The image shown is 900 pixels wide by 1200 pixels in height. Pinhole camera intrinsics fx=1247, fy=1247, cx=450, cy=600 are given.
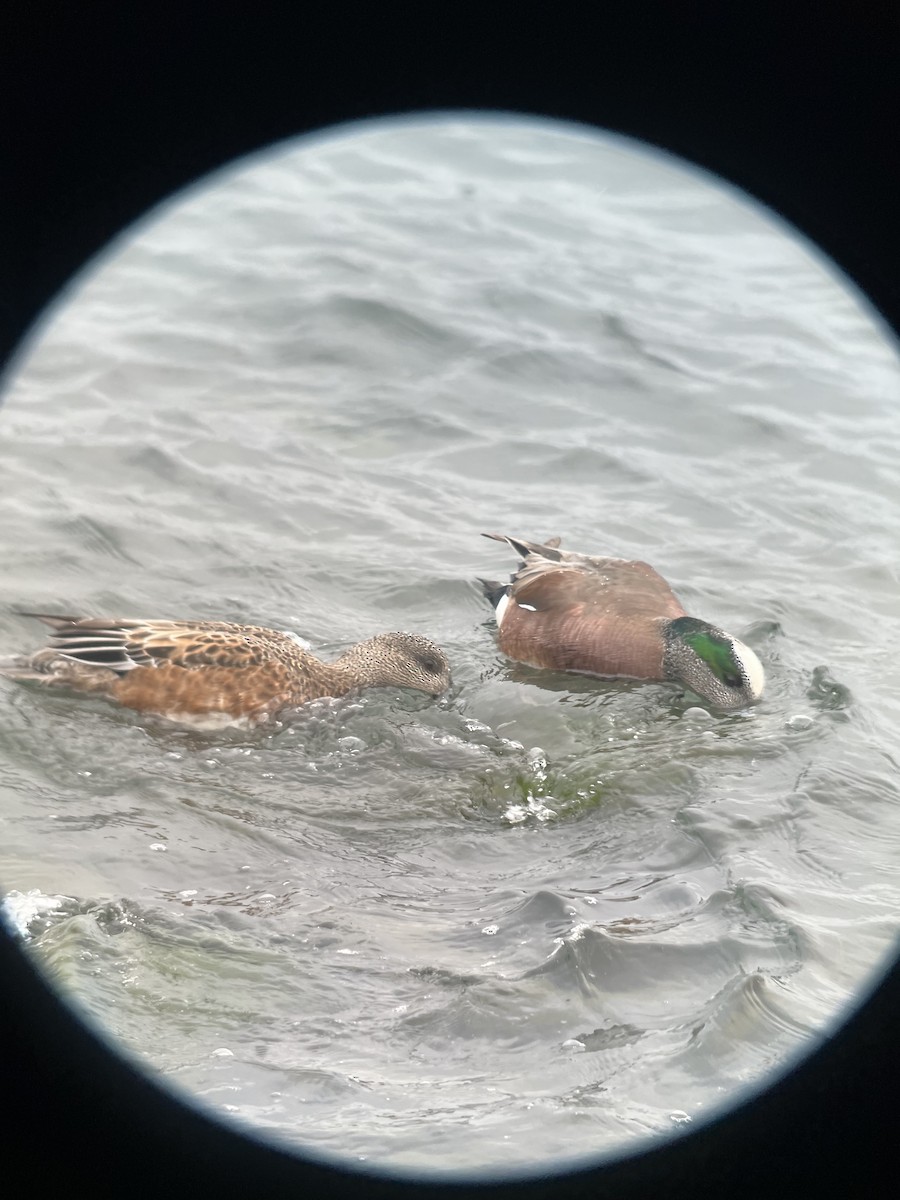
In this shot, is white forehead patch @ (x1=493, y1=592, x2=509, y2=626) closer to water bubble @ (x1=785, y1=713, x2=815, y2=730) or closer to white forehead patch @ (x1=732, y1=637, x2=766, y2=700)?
white forehead patch @ (x1=732, y1=637, x2=766, y2=700)

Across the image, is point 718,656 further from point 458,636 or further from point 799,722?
point 458,636

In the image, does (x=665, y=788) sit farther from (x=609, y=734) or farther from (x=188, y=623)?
(x=188, y=623)

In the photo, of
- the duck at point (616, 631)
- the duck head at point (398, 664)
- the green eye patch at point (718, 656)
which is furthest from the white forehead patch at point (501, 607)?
the green eye patch at point (718, 656)

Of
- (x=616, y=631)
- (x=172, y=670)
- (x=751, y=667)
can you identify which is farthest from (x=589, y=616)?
(x=172, y=670)

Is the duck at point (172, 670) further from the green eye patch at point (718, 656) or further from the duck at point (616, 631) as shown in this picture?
the green eye patch at point (718, 656)

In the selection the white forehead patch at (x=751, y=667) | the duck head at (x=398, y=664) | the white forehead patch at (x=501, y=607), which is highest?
the white forehead patch at (x=751, y=667)
